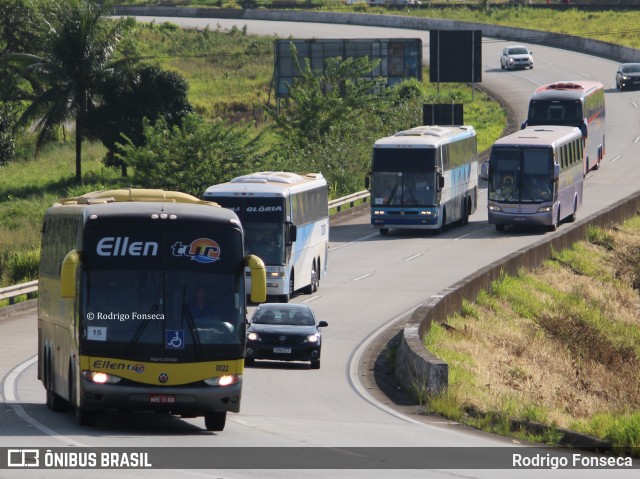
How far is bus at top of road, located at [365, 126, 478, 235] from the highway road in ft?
2.73

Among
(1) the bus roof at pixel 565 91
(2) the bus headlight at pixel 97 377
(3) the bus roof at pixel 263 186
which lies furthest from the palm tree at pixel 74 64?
(2) the bus headlight at pixel 97 377

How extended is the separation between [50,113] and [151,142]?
8882 millimetres

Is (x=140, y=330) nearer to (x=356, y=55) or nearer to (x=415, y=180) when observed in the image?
(x=415, y=180)

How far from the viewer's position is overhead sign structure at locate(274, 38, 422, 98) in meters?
86.6

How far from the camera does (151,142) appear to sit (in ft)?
189

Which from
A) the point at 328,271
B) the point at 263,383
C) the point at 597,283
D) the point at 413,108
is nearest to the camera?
the point at 263,383

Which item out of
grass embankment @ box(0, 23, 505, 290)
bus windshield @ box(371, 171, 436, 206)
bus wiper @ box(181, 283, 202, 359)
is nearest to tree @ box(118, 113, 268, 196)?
grass embankment @ box(0, 23, 505, 290)

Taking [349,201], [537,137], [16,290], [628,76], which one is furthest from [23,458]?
[628,76]

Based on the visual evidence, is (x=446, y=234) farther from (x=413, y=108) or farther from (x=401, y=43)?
(x=401, y=43)

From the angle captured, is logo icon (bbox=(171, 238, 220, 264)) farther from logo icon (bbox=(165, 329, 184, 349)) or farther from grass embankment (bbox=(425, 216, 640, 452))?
grass embankment (bbox=(425, 216, 640, 452))

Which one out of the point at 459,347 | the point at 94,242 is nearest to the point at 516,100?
the point at 459,347

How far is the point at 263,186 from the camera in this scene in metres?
36.1

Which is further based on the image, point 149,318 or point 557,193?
point 557,193

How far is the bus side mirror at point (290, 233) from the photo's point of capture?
1406 inches
